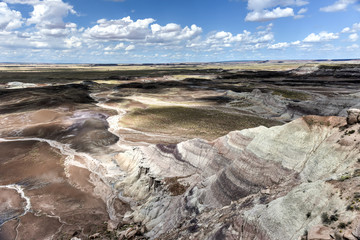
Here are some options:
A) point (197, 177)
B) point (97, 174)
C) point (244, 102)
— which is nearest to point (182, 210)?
point (197, 177)

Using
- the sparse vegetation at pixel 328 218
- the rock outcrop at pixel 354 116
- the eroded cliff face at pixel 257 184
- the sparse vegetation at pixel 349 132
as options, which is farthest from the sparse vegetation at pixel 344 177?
the rock outcrop at pixel 354 116

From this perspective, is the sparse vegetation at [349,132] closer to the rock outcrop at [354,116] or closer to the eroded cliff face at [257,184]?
the eroded cliff face at [257,184]

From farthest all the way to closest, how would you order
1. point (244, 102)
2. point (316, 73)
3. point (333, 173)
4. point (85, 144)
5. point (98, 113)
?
point (316, 73) < point (244, 102) < point (98, 113) < point (85, 144) < point (333, 173)

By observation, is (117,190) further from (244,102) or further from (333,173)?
(244,102)

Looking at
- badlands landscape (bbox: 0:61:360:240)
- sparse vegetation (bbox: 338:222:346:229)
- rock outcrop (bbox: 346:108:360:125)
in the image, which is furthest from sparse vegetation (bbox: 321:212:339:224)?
rock outcrop (bbox: 346:108:360:125)

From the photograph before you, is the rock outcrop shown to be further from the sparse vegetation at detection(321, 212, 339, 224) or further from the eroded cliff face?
Result: the sparse vegetation at detection(321, 212, 339, 224)

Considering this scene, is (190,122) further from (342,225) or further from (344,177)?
(342,225)
